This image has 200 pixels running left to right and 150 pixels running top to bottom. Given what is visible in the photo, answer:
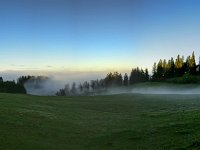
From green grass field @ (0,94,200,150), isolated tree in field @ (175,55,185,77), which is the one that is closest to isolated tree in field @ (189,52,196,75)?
isolated tree in field @ (175,55,185,77)

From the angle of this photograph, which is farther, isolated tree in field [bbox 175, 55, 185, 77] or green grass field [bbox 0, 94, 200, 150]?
isolated tree in field [bbox 175, 55, 185, 77]

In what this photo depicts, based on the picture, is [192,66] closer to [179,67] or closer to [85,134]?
[179,67]

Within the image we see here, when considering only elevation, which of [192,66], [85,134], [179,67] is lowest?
[85,134]

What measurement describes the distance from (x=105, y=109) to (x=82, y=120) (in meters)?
20.8

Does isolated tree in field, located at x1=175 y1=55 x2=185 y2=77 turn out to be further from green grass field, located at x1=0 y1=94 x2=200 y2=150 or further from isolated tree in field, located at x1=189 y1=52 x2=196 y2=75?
green grass field, located at x1=0 y1=94 x2=200 y2=150

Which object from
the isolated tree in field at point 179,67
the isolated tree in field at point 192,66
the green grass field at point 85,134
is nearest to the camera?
the green grass field at point 85,134

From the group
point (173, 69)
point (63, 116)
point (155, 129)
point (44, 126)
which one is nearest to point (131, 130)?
point (155, 129)

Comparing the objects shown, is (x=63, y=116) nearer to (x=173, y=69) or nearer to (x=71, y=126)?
(x=71, y=126)

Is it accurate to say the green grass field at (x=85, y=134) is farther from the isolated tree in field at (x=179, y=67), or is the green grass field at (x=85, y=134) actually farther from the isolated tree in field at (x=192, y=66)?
the isolated tree in field at (x=179, y=67)

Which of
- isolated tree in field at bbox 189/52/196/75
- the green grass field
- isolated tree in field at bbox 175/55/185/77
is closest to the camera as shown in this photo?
the green grass field

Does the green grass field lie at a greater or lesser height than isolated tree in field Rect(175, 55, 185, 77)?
lesser

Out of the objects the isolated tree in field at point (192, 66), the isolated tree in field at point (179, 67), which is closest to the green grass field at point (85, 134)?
the isolated tree in field at point (192, 66)

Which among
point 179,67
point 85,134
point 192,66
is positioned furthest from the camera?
point 179,67

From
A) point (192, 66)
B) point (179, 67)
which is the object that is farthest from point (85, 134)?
point (179, 67)
